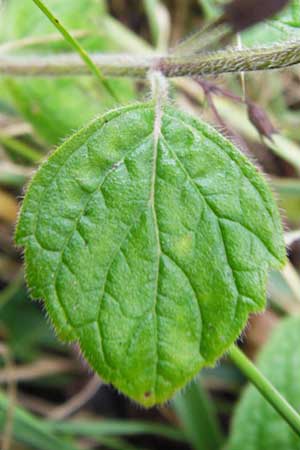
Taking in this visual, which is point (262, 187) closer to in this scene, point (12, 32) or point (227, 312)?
point (227, 312)

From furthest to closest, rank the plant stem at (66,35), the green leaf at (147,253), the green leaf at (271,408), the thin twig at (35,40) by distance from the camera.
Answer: the thin twig at (35,40), the green leaf at (271,408), the plant stem at (66,35), the green leaf at (147,253)

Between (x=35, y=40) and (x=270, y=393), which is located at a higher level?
(x=35, y=40)

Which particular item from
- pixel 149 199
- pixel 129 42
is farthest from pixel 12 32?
pixel 149 199

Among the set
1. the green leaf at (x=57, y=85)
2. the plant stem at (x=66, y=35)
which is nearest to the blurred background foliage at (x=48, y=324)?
the green leaf at (x=57, y=85)

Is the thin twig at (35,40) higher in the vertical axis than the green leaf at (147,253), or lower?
higher

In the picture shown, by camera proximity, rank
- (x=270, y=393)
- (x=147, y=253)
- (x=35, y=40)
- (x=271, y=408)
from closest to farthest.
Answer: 1. (x=147, y=253)
2. (x=270, y=393)
3. (x=271, y=408)
4. (x=35, y=40)

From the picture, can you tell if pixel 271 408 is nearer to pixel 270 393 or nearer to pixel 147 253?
pixel 270 393

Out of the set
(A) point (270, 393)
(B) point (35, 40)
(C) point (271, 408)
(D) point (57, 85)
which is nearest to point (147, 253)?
(A) point (270, 393)

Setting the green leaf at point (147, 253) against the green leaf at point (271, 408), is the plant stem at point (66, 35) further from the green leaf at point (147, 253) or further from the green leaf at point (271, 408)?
the green leaf at point (271, 408)
